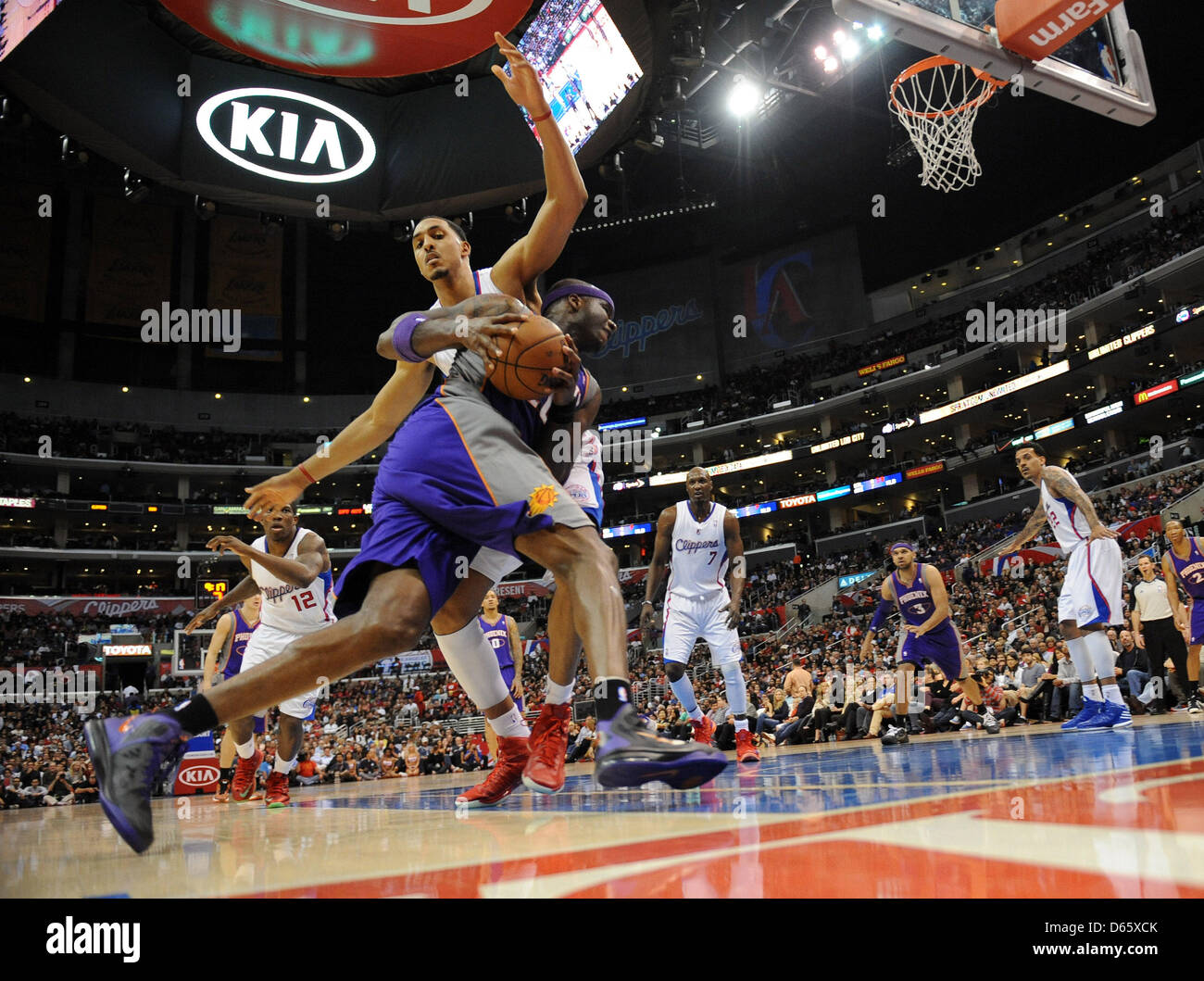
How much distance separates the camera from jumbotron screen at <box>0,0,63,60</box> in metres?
10.6

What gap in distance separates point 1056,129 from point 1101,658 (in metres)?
31.6

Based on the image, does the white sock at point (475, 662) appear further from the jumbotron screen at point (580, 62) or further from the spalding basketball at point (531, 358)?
the jumbotron screen at point (580, 62)

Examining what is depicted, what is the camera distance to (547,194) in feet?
8.85

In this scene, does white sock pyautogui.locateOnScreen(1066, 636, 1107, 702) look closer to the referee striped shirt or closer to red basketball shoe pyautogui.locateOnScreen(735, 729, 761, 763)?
red basketball shoe pyautogui.locateOnScreen(735, 729, 761, 763)

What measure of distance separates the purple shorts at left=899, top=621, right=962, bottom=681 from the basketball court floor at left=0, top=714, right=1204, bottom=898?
12.9 ft

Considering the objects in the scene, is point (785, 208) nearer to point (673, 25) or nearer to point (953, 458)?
point (953, 458)

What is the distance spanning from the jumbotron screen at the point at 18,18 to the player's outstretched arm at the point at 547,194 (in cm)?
1102

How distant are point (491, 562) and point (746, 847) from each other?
143 centimetres

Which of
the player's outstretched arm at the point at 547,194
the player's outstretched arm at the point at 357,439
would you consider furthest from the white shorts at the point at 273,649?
the player's outstretched arm at the point at 547,194

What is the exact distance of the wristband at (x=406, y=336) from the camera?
261 cm

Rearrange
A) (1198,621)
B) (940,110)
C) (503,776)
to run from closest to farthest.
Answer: (503,776)
(1198,621)
(940,110)

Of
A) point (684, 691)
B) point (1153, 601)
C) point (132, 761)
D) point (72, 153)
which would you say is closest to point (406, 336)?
point (132, 761)

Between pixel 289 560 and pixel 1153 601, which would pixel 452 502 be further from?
pixel 1153 601

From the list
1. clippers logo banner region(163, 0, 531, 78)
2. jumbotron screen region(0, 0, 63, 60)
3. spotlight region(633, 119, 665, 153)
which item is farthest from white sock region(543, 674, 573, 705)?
Answer: spotlight region(633, 119, 665, 153)
